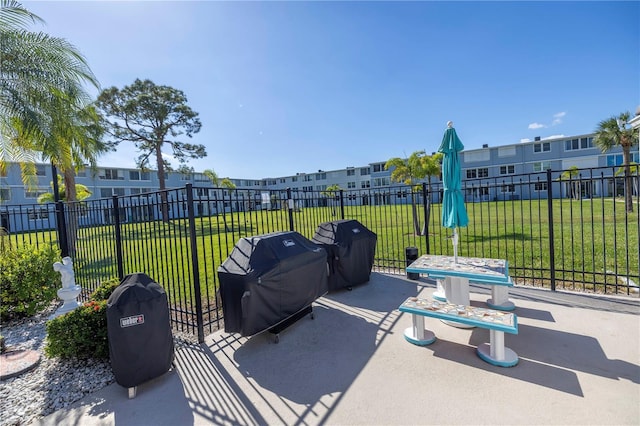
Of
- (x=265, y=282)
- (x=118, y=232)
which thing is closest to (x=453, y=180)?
(x=265, y=282)

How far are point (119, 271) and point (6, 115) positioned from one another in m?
3.38

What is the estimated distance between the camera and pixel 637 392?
2633mm

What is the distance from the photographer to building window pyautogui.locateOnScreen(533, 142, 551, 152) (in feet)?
114

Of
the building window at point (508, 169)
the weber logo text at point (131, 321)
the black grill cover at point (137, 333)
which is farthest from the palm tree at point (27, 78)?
the building window at point (508, 169)

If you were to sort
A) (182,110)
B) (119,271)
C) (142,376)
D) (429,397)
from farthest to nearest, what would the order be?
(182,110) < (119,271) < (142,376) < (429,397)

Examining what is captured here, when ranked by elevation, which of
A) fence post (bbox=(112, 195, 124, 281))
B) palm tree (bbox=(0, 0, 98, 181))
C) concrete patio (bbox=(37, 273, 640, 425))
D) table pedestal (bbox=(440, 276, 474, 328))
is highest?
palm tree (bbox=(0, 0, 98, 181))

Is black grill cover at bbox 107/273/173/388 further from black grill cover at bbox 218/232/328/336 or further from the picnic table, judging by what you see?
the picnic table

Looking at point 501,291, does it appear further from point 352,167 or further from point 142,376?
point 352,167

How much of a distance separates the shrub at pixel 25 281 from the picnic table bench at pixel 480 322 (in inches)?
265

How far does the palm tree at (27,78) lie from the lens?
487 centimetres

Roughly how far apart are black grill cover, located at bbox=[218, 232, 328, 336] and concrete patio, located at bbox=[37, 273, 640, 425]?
1.39ft

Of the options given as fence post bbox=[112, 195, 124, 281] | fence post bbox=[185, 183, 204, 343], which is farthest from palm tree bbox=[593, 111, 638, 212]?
fence post bbox=[112, 195, 124, 281]

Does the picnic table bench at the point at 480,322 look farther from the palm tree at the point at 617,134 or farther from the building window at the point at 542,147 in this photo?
the building window at the point at 542,147

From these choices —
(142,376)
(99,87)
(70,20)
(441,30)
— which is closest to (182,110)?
(99,87)
